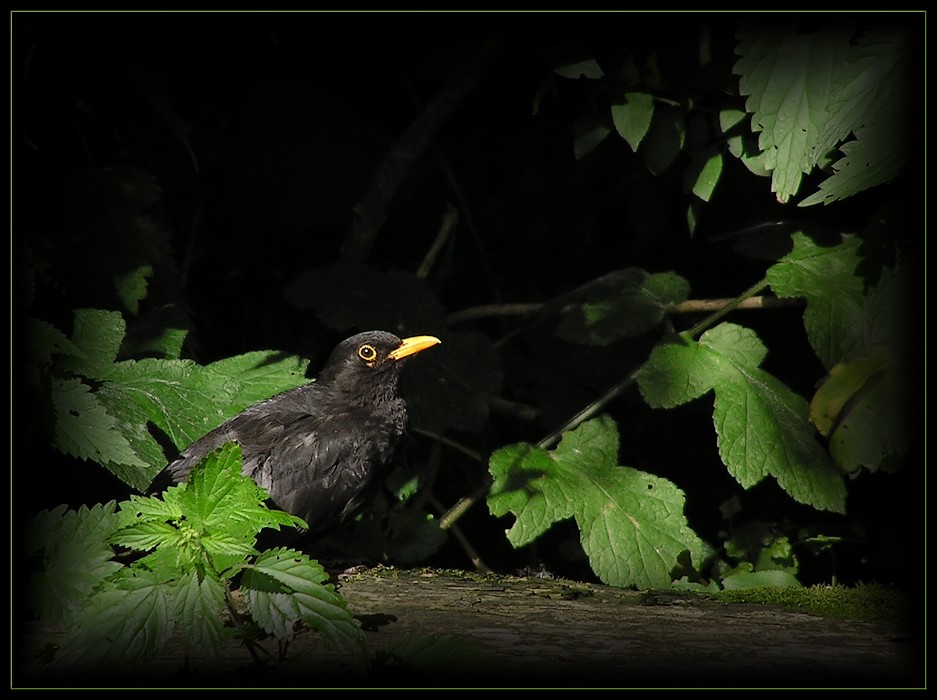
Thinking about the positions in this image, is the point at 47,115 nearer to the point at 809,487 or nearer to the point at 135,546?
the point at 135,546

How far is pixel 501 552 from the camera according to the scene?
5238mm

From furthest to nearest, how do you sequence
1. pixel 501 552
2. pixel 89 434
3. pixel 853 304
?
pixel 501 552
pixel 853 304
pixel 89 434

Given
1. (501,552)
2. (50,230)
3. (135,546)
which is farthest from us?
(501,552)

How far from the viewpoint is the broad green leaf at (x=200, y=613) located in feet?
9.66

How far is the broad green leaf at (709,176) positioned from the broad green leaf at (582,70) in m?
0.56

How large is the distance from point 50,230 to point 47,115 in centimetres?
47

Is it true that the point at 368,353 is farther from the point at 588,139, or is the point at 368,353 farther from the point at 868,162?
the point at 868,162

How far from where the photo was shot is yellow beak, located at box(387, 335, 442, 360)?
179 inches

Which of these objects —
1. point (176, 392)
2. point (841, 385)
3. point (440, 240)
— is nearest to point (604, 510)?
point (841, 385)

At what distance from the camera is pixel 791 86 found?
3.96 metres

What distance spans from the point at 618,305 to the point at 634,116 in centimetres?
72

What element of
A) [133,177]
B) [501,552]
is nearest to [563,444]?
[501,552]

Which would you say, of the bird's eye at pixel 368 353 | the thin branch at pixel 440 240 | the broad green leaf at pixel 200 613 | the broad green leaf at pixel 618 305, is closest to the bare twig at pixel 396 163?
the thin branch at pixel 440 240

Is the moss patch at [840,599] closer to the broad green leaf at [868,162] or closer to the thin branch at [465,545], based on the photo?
the thin branch at [465,545]
